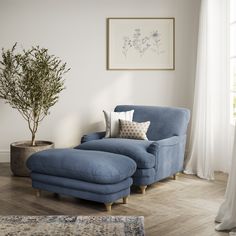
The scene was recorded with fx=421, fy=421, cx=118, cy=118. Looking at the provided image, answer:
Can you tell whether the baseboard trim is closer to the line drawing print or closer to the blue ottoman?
the blue ottoman

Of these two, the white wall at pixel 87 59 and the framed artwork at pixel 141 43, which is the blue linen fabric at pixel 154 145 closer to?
the white wall at pixel 87 59

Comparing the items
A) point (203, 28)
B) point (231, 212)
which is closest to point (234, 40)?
point (203, 28)

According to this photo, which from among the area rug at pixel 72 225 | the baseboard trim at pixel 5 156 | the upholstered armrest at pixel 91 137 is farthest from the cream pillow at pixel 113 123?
the area rug at pixel 72 225

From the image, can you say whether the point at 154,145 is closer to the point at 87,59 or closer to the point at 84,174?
the point at 84,174

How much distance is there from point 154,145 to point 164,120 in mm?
745

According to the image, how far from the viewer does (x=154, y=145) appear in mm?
4402

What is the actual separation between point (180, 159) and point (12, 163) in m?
2.03

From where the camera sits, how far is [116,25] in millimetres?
5707

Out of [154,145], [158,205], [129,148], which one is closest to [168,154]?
[154,145]

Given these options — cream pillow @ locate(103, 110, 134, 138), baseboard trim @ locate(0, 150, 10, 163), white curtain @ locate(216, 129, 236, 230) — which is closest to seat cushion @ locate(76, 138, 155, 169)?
cream pillow @ locate(103, 110, 134, 138)

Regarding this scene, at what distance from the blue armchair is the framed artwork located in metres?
0.70

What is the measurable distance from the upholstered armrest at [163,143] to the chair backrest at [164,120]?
0.13 m

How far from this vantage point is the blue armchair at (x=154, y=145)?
170 inches

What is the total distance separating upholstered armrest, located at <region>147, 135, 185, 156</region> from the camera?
441cm
